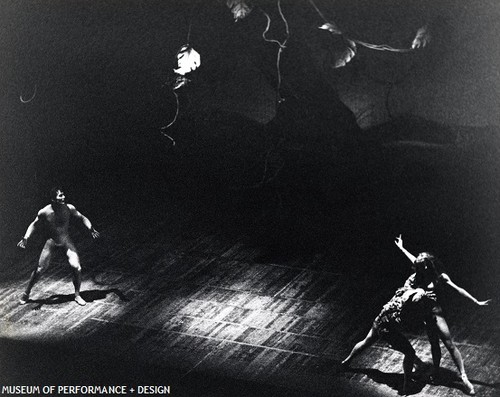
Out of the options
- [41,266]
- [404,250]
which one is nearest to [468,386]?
[404,250]

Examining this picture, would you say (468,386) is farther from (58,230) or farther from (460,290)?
(58,230)

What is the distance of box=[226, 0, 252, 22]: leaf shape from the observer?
32.8 ft

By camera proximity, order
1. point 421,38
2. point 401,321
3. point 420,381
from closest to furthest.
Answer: point 420,381, point 401,321, point 421,38

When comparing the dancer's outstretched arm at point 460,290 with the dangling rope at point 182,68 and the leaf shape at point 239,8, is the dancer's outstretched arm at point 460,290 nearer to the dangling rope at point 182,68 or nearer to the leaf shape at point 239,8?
the leaf shape at point 239,8

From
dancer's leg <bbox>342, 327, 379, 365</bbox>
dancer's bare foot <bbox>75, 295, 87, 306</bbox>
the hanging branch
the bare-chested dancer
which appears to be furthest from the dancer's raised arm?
dancer's bare foot <bbox>75, 295, 87, 306</bbox>

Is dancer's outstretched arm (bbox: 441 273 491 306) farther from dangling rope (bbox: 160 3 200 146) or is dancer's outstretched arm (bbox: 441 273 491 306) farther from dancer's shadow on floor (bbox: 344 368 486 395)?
dangling rope (bbox: 160 3 200 146)

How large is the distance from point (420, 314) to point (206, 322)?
6.85ft

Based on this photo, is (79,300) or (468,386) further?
(79,300)

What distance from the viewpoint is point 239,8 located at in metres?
10.0

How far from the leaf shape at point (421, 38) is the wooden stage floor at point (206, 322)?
2171 millimetres

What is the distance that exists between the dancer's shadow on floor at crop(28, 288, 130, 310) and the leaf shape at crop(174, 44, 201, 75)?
7.47 feet

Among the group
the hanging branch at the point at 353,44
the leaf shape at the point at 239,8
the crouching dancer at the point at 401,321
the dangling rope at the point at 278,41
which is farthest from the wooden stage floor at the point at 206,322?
the leaf shape at the point at 239,8

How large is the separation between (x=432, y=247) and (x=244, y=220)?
6.80 ft

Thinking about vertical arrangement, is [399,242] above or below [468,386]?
above
